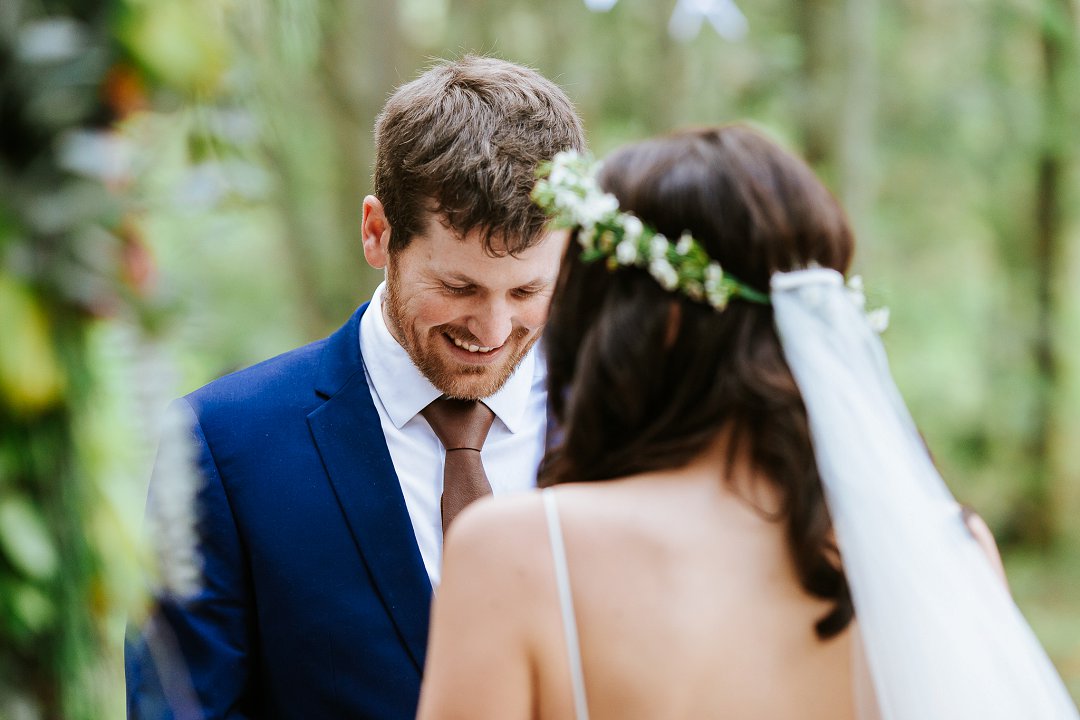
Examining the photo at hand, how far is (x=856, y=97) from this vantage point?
6.80 m

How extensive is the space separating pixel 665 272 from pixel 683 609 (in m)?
0.47

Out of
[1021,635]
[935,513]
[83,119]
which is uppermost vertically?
[83,119]

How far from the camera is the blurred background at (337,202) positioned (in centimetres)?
79

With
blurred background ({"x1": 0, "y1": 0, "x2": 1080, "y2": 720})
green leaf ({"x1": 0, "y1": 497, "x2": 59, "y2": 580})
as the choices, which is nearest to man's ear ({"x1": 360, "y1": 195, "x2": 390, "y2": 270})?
blurred background ({"x1": 0, "y1": 0, "x2": 1080, "y2": 720})

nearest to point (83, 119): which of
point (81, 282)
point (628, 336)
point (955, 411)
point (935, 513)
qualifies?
point (81, 282)

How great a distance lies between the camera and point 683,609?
1.52 metres

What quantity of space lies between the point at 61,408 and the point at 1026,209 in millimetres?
12325

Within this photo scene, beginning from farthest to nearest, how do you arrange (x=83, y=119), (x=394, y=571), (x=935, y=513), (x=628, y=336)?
(x=394, y=571) → (x=935, y=513) → (x=628, y=336) → (x=83, y=119)

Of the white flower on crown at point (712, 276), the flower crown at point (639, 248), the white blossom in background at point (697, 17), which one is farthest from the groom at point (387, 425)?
the white blossom in background at point (697, 17)

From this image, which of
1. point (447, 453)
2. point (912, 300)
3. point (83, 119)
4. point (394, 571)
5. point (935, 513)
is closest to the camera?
point (83, 119)

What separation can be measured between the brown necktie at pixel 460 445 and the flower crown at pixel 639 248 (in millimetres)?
904

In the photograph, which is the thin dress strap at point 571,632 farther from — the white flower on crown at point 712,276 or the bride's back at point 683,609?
the white flower on crown at point 712,276

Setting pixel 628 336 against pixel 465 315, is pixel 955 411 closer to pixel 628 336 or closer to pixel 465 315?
pixel 465 315

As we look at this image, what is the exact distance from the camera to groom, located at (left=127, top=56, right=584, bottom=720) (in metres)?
2.26
